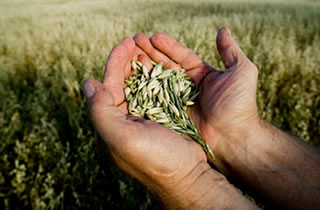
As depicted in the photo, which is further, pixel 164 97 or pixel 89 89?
pixel 164 97

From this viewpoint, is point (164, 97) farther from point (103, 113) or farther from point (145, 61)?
point (103, 113)

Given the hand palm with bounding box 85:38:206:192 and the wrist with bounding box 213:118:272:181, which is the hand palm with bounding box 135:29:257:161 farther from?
the hand palm with bounding box 85:38:206:192

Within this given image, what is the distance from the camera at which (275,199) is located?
76.0 inches

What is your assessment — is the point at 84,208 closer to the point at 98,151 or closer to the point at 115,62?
the point at 98,151

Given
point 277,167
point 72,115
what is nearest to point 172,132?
point 277,167

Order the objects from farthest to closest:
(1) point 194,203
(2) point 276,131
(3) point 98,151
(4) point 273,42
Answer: (4) point 273,42, (3) point 98,151, (2) point 276,131, (1) point 194,203

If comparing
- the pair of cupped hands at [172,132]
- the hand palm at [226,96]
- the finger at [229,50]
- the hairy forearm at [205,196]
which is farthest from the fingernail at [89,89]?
the finger at [229,50]

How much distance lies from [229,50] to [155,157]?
1.23 meters

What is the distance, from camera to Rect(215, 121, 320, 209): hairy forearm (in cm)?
187

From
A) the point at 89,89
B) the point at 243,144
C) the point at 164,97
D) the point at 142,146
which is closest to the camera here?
the point at 142,146

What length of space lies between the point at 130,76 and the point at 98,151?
0.91 metres

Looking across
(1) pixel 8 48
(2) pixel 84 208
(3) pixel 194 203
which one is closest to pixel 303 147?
(3) pixel 194 203

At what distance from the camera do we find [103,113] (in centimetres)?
169

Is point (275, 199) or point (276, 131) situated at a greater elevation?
point (276, 131)
